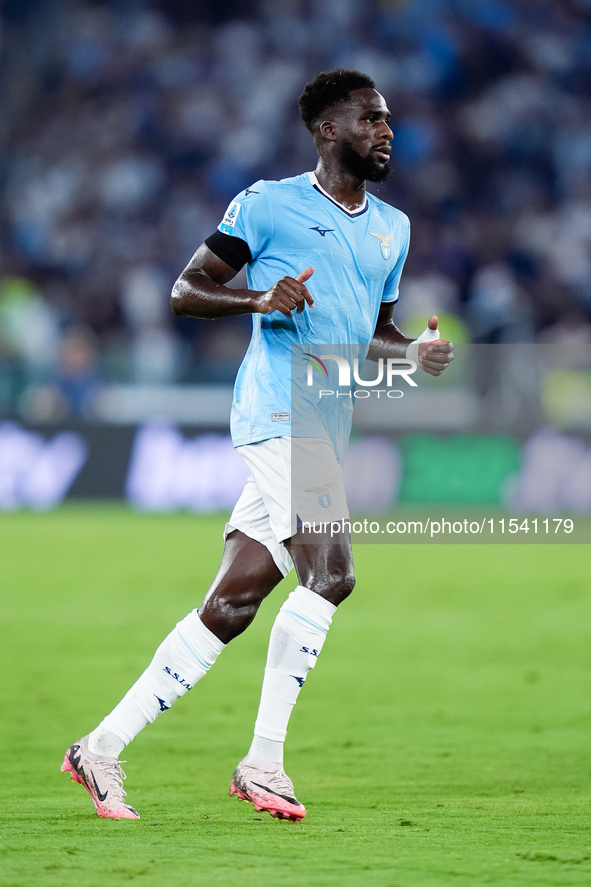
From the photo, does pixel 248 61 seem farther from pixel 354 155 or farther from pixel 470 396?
pixel 354 155

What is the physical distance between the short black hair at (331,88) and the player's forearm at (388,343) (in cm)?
84

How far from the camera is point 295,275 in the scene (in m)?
4.35

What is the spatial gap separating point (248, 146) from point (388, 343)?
52.6 ft

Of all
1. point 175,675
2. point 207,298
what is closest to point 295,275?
point 207,298

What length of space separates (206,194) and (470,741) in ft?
50.2

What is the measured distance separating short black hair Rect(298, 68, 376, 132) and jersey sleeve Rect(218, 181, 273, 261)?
1.47 feet

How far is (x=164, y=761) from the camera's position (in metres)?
5.31

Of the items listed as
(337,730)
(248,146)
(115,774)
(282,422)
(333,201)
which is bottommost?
(337,730)

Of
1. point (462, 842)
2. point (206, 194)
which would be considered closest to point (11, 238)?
point (206, 194)

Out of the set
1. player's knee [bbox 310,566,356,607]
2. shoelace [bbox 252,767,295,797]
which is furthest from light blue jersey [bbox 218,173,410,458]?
shoelace [bbox 252,767,295,797]

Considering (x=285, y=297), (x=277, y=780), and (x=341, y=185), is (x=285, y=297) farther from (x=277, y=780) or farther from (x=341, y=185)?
(x=277, y=780)

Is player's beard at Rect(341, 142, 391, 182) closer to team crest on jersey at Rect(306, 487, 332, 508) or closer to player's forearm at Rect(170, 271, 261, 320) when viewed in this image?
player's forearm at Rect(170, 271, 261, 320)

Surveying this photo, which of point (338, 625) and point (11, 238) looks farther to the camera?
point (11, 238)

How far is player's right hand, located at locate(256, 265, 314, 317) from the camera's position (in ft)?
13.1
